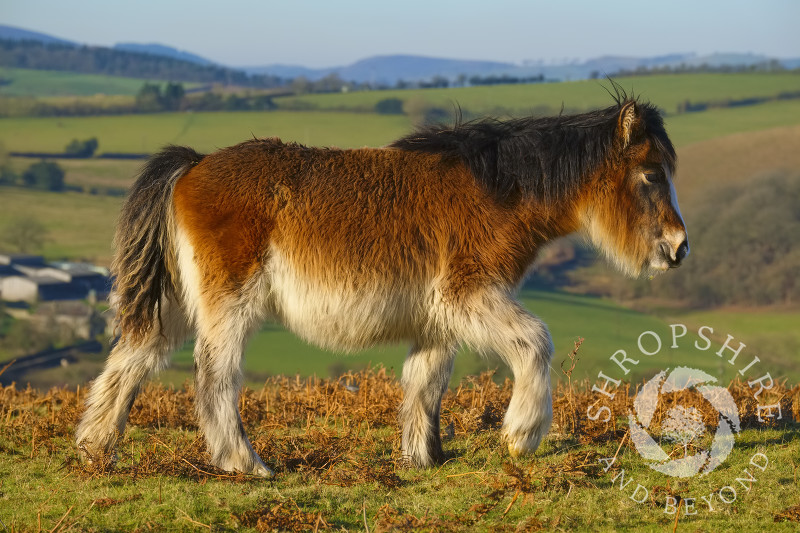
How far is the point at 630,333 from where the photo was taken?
163 feet

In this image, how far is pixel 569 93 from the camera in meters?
70.8

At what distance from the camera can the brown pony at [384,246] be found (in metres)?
5.54

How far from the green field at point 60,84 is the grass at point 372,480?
11696cm

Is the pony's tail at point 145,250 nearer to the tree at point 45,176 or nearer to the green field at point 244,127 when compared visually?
the green field at point 244,127

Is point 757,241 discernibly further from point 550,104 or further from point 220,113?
point 220,113

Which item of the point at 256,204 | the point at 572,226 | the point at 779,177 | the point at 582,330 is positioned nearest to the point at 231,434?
the point at 256,204

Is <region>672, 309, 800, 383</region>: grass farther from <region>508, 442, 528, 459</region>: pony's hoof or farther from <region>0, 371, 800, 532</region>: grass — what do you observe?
<region>508, 442, 528, 459</region>: pony's hoof

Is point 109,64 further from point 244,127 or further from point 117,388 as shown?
point 117,388

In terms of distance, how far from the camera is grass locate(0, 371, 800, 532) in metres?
4.66

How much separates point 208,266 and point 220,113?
87572 millimetres

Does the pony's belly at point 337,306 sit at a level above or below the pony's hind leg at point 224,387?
above

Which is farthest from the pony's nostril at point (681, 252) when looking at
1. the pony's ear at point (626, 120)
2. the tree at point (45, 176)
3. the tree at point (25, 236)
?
the tree at point (45, 176)

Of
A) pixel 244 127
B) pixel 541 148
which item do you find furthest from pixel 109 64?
pixel 541 148

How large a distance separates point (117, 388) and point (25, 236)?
2587 inches
